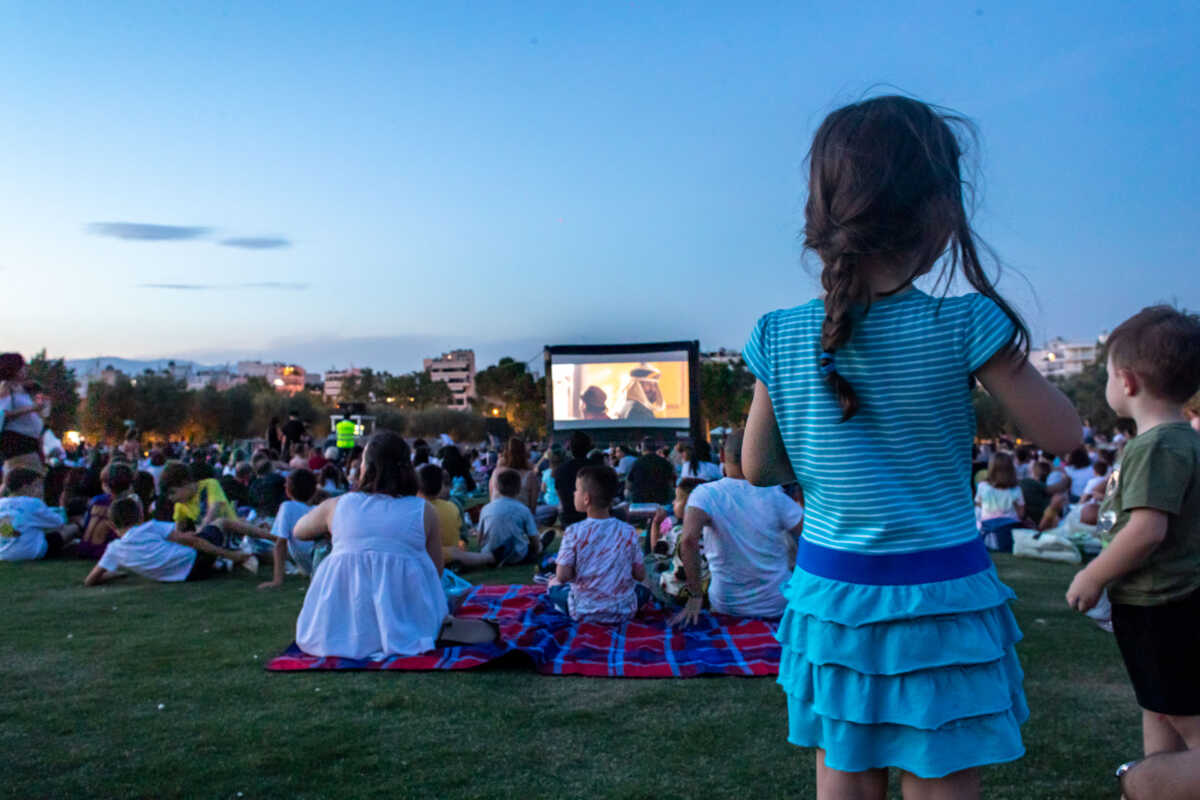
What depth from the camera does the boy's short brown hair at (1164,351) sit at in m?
2.17

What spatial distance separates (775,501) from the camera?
5.11 m

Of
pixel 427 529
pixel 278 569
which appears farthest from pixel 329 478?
pixel 427 529

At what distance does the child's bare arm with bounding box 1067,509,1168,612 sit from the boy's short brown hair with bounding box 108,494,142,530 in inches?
277

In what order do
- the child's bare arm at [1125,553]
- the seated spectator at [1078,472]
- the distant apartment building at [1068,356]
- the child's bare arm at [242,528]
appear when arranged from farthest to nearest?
1. the distant apartment building at [1068,356]
2. the seated spectator at [1078,472]
3. the child's bare arm at [242,528]
4. the child's bare arm at [1125,553]

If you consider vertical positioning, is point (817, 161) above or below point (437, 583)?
above

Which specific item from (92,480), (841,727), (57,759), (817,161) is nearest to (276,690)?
(57,759)

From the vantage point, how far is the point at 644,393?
70.8 feet

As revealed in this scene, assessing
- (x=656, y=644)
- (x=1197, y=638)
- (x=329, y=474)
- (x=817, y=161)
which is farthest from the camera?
(x=329, y=474)

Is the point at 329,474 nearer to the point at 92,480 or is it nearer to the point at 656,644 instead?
the point at 92,480

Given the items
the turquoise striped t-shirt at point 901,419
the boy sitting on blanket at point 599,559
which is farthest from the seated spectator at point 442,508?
the turquoise striped t-shirt at point 901,419

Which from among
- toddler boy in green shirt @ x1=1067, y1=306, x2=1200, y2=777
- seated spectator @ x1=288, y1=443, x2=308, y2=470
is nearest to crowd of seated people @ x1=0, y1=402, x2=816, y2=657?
seated spectator @ x1=288, y1=443, x2=308, y2=470

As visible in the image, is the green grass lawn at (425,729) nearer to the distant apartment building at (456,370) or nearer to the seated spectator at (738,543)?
the seated spectator at (738,543)

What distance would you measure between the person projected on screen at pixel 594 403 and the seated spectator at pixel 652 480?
11462mm

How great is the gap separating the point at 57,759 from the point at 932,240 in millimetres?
3202
